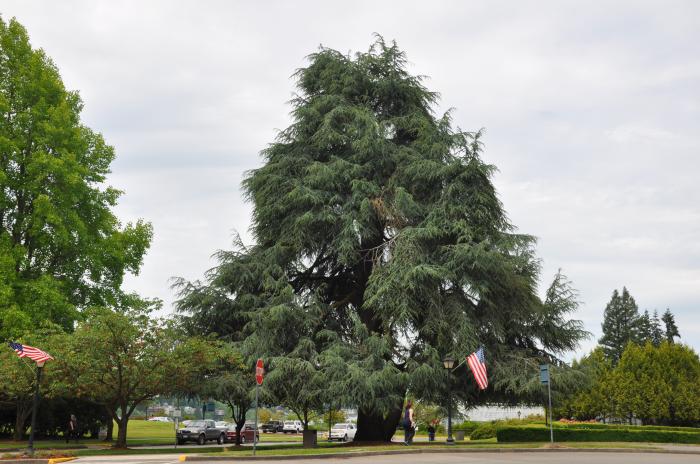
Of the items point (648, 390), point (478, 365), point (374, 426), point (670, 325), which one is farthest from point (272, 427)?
point (670, 325)

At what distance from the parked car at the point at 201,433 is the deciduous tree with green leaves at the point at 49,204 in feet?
34.9

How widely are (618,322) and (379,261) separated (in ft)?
270

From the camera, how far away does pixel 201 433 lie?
39.4 metres

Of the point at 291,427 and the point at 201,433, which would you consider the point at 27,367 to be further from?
the point at 291,427

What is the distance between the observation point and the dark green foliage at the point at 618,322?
97.5 metres

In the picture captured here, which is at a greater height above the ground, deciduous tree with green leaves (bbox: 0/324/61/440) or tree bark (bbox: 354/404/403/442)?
deciduous tree with green leaves (bbox: 0/324/61/440)

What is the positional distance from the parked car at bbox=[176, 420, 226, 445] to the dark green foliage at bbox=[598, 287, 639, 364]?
72692mm

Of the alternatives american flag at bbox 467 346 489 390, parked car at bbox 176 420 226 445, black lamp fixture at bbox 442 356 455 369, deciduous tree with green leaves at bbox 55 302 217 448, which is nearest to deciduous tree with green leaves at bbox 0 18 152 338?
deciduous tree with green leaves at bbox 55 302 217 448

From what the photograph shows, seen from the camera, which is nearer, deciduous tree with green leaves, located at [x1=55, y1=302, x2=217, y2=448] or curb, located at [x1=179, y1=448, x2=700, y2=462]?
curb, located at [x1=179, y1=448, x2=700, y2=462]

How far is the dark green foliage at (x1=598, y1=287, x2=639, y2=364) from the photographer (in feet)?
320

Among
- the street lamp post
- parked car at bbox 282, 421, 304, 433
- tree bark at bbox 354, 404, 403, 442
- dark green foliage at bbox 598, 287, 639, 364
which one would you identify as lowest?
parked car at bbox 282, 421, 304, 433

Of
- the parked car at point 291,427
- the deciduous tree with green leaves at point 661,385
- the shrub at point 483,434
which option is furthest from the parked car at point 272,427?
the deciduous tree with green leaves at point 661,385

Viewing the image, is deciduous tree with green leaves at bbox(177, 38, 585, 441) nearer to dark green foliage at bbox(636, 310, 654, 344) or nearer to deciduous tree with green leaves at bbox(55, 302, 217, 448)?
deciduous tree with green leaves at bbox(55, 302, 217, 448)

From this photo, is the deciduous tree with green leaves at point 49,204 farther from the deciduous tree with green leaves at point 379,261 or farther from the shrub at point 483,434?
the shrub at point 483,434
